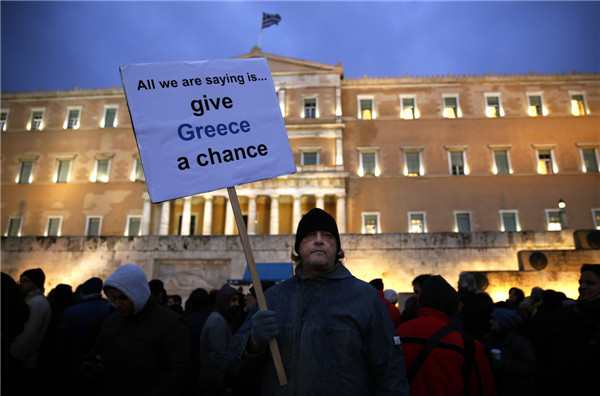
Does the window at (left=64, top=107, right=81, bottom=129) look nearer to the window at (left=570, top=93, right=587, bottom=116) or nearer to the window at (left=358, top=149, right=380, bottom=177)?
the window at (left=358, top=149, right=380, bottom=177)

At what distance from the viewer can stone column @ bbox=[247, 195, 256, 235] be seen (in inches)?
1023

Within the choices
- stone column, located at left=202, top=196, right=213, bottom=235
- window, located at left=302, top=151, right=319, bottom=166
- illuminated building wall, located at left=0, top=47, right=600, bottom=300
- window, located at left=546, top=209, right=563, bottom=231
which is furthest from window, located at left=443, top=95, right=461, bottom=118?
stone column, located at left=202, top=196, right=213, bottom=235

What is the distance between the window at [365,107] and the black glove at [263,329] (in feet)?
97.6

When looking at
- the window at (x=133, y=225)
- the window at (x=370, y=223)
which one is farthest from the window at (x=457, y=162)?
the window at (x=133, y=225)

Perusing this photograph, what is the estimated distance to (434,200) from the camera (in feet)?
93.3

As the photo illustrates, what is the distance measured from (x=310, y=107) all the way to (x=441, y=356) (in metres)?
29.1

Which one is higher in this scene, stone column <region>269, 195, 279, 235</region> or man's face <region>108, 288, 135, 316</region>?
stone column <region>269, 195, 279, 235</region>

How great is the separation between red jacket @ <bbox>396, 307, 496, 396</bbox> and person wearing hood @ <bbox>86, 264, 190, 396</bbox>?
Answer: 173 cm

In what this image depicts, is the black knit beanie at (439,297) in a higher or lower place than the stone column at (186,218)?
lower

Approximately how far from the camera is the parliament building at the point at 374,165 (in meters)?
27.8

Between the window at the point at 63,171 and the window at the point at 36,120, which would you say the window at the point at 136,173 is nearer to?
the window at the point at 63,171

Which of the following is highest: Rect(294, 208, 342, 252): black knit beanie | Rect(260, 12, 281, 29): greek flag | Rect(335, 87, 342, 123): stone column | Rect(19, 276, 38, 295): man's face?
Rect(260, 12, 281, 29): greek flag

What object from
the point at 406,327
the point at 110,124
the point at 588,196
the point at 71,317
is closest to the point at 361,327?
the point at 406,327

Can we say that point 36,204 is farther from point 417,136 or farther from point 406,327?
point 406,327
